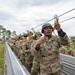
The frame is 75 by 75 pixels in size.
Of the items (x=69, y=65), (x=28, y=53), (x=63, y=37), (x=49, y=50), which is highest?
(x=63, y=37)

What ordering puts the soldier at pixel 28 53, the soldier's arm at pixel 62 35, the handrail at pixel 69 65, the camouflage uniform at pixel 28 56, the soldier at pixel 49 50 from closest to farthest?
the soldier's arm at pixel 62 35
the soldier at pixel 49 50
the handrail at pixel 69 65
the soldier at pixel 28 53
the camouflage uniform at pixel 28 56

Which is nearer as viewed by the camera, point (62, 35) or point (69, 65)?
point (62, 35)

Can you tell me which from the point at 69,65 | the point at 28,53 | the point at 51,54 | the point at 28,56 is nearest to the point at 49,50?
the point at 51,54

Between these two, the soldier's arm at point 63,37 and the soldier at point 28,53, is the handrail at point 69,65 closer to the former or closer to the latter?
the soldier's arm at point 63,37

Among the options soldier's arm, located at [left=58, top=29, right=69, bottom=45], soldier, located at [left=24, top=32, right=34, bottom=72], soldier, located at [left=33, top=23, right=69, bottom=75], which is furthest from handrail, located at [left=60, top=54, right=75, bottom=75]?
soldier, located at [left=24, top=32, right=34, bottom=72]

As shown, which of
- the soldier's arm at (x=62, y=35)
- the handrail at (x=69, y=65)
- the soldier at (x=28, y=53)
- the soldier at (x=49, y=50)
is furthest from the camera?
the soldier at (x=28, y=53)

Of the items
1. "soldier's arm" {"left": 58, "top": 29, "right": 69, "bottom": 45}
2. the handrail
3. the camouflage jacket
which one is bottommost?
the handrail

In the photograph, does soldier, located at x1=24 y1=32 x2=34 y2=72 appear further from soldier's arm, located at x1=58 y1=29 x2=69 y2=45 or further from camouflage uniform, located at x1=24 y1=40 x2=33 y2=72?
soldier's arm, located at x1=58 y1=29 x2=69 y2=45

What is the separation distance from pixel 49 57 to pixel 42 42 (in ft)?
1.07

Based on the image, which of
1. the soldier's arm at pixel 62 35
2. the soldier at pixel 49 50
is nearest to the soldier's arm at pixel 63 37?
the soldier's arm at pixel 62 35

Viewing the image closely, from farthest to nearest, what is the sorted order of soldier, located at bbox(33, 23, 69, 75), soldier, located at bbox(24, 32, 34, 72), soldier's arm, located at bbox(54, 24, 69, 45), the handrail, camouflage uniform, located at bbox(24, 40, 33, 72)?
camouflage uniform, located at bbox(24, 40, 33, 72)
soldier, located at bbox(24, 32, 34, 72)
the handrail
soldier, located at bbox(33, 23, 69, 75)
soldier's arm, located at bbox(54, 24, 69, 45)

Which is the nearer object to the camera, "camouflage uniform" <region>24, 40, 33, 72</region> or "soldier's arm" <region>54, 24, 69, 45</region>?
"soldier's arm" <region>54, 24, 69, 45</region>

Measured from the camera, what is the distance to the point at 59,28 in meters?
4.89

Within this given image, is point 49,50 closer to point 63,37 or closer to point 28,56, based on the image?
point 63,37
